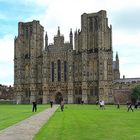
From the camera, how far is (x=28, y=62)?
110 meters

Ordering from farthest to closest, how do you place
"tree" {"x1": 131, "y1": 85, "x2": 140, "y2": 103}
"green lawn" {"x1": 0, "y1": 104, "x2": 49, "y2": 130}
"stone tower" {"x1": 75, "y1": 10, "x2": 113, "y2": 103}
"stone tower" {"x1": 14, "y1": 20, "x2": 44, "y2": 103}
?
"stone tower" {"x1": 14, "y1": 20, "x2": 44, "y2": 103} → "tree" {"x1": 131, "y1": 85, "x2": 140, "y2": 103} → "stone tower" {"x1": 75, "y1": 10, "x2": 113, "y2": 103} → "green lawn" {"x1": 0, "y1": 104, "x2": 49, "y2": 130}

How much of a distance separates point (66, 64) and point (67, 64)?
80cm

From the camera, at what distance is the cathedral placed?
10006cm

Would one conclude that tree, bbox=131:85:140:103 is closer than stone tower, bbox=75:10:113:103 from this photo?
No

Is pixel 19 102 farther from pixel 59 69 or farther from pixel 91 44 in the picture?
pixel 91 44

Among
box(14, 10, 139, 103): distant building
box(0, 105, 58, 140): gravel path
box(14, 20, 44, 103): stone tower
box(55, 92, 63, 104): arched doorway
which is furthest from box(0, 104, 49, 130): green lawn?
box(14, 20, 44, 103): stone tower

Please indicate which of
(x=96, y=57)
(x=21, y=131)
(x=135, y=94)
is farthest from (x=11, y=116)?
(x=135, y=94)

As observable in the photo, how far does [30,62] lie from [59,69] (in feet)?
31.4

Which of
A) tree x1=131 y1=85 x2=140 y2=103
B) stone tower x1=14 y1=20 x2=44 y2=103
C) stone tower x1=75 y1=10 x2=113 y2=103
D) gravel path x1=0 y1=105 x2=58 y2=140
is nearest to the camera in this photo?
gravel path x1=0 y1=105 x2=58 y2=140

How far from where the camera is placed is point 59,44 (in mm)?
106000

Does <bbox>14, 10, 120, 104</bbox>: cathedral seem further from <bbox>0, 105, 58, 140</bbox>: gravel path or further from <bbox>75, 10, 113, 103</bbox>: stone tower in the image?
<bbox>0, 105, 58, 140</bbox>: gravel path

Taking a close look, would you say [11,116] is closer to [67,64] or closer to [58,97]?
[67,64]

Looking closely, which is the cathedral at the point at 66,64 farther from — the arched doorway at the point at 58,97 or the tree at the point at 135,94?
the tree at the point at 135,94

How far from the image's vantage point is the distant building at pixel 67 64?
328 feet
